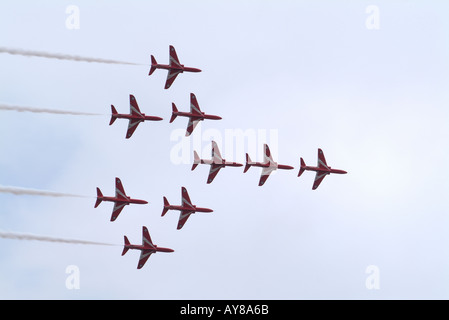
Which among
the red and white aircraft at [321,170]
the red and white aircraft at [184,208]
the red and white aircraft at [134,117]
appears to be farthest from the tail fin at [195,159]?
the red and white aircraft at [321,170]

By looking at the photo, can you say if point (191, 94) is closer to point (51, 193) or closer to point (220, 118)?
point (220, 118)

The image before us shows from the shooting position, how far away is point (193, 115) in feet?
408

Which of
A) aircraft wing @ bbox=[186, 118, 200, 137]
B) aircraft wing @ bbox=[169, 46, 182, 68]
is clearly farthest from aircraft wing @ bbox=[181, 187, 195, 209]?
aircraft wing @ bbox=[169, 46, 182, 68]

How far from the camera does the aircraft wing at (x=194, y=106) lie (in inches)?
4911

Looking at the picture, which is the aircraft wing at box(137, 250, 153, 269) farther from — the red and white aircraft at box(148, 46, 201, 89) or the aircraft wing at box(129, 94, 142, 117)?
the red and white aircraft at box(148, 46, 201, 89)

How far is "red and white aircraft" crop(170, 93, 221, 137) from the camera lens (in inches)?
4887

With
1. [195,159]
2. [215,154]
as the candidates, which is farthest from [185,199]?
[215,154]

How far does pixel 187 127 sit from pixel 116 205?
12.5 meters

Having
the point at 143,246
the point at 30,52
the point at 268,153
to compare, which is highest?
the point at 30,52

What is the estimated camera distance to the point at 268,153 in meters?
124

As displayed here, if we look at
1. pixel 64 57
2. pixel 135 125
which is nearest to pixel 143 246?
pixel 135 125

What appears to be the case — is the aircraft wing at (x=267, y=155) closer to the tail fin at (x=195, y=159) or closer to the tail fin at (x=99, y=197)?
the tail fin at (x=195, y=159)

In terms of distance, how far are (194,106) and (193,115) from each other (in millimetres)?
1155

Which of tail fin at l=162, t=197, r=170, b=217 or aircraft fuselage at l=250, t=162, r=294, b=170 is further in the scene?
aircraft fuselage at l=250, t=162, r=294, b=170
